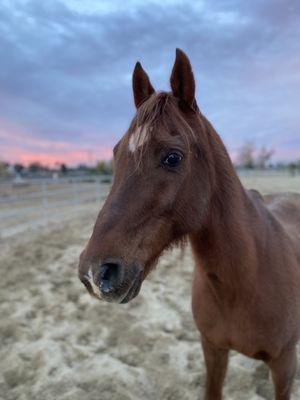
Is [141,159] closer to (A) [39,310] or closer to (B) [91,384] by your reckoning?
(B) [91,384]

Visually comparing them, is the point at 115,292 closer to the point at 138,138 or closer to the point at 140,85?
the point at 138,138

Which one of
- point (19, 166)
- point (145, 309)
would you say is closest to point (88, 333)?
point (145, 309)

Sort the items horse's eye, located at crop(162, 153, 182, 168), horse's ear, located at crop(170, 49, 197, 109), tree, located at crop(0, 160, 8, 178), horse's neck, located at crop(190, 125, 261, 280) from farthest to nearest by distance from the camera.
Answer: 1. tree, located at crop(0, 160, 8, 178)
2. horse's neck, located at crop(190, 125, 261, 280)
3. horse's ear, located at crop(170, 49, 197, 109)
4. horse's eye, located at crop(162, 153, 182, 168)

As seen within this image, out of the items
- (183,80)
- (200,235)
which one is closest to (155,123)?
(183,80)

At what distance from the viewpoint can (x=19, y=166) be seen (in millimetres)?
35375

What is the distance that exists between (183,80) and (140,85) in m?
0.34

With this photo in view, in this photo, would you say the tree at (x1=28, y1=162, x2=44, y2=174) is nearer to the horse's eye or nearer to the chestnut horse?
the chestnut horse

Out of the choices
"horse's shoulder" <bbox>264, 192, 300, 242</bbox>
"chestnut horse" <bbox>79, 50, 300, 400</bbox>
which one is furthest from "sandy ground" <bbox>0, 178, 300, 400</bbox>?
"horse's shoulder" <bbox>264, 192, 300, 242</bbox>

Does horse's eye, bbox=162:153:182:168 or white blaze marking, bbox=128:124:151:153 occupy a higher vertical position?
white blaze marking, bbox=128:124:151:153

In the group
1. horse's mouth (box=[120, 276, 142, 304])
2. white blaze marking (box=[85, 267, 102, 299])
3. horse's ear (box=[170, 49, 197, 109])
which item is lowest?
horse's mouth (box=[120, 276, 142, 304])

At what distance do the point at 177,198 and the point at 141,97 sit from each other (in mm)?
768

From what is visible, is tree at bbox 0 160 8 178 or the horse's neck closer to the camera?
the horse's neck

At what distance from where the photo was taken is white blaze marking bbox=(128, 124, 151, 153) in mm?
1778

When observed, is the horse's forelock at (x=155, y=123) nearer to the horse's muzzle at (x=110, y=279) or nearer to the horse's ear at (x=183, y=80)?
the horse's ear at (x=183, y=80)
